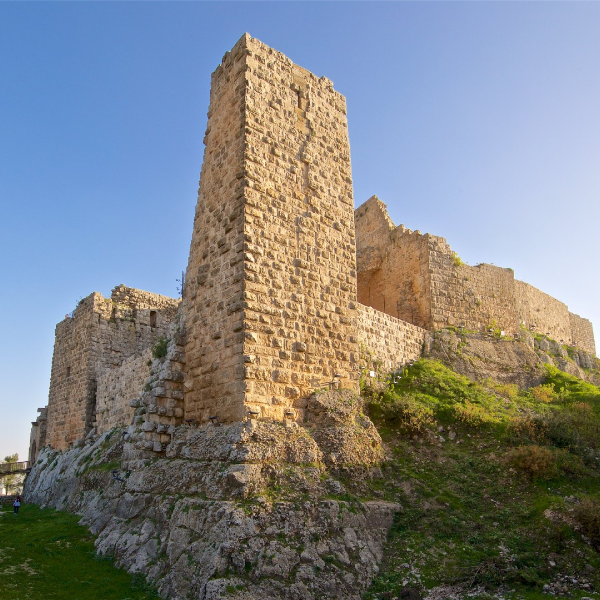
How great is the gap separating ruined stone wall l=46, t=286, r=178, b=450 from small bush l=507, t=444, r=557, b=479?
14542mm

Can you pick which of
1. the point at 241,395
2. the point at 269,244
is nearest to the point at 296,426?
the point at 241,395

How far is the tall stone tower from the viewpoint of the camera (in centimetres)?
846

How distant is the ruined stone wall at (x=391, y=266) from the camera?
16.1 m

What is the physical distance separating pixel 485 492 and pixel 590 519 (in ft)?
5.68

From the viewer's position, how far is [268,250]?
8.98 m

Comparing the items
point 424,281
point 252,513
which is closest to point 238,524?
point 252,513

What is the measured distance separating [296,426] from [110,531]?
3.55 meters

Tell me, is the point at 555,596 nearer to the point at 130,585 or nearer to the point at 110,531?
the point at 130,585

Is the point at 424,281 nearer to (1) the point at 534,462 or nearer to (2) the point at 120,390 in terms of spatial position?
(1) the point at 534,462

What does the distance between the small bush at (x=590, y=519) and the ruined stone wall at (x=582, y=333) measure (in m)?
20.4

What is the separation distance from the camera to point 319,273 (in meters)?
9.74

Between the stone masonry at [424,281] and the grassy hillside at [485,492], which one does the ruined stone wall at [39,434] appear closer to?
the stone masonry at [424,281]

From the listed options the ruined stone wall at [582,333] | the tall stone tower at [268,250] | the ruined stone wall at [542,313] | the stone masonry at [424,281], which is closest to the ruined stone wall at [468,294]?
the stone masonry at [424,281]

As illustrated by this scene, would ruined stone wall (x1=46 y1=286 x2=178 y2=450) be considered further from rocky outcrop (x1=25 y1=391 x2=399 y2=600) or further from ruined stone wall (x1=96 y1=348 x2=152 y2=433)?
rocky outcrop (x1=25 y1=391 x2=399 y2=600)
